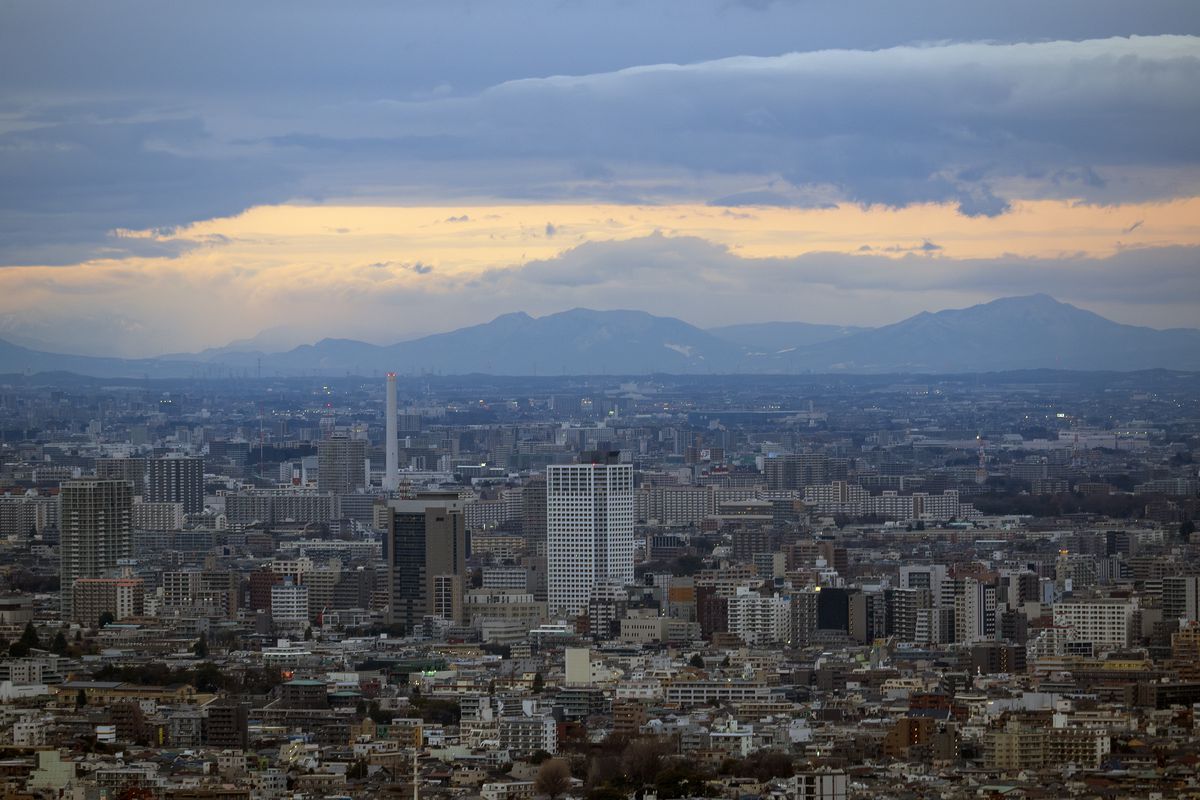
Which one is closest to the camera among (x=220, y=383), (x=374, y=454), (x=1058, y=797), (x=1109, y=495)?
(x=1058, y=797)

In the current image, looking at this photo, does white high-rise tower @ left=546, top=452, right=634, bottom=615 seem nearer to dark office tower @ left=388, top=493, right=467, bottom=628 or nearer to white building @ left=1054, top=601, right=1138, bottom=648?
dark office tower @ left=388, top=493, right=467, bottom=628

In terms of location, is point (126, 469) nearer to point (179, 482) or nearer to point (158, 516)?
point (179, 482)

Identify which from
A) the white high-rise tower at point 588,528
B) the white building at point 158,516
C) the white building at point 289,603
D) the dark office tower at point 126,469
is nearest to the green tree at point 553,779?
the white building at point 289,603

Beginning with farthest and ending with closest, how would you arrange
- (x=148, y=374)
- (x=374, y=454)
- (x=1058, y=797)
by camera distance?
(x=148, y=374) → (x=374, y=454) → (x=1058, y=797)

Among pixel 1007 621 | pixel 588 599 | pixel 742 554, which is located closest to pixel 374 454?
pixel 742 554

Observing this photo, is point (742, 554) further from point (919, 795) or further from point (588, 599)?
point (919, 795)

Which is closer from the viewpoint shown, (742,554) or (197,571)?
(197,571)

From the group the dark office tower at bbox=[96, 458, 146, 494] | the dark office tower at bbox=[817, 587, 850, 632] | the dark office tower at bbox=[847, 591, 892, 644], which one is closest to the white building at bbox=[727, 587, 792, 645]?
the dark office tower at bbox=[817, 587, 850, 632]
